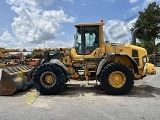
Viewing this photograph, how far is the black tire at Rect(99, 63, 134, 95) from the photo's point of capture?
420 inches

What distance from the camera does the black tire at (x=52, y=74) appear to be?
1072cm

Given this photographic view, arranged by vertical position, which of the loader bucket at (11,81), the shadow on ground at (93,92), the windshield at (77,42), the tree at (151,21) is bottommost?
the shadow on ground at (93,92)

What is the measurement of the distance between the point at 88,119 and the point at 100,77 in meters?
3.92

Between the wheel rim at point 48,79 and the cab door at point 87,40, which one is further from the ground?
the cab door at point 87,40

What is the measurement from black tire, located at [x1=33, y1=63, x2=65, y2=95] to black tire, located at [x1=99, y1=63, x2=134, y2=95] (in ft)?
5.00

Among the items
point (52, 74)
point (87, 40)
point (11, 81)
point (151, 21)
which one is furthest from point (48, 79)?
point (151, 21)

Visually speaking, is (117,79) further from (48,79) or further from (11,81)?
(11,81)

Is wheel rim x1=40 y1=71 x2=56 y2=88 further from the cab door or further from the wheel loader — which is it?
the cab door

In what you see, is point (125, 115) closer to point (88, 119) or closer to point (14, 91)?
point (88, 119)

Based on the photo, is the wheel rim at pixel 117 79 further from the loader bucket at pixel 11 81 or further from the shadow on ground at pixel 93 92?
the loader bucket at pixel 11 81

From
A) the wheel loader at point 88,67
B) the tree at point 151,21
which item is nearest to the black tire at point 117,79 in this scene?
the wheel loader at point 88,67

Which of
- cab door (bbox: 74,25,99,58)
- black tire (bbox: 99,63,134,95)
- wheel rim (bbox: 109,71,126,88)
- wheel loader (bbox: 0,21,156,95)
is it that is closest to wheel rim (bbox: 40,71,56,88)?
wheel loader (bbox: 0,21,156,95)

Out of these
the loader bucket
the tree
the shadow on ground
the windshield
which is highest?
the tree

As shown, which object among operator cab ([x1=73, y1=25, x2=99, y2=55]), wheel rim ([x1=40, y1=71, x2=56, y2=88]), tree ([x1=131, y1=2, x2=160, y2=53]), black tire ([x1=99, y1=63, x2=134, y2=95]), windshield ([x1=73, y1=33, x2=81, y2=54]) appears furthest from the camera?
tree ([x1=131, y1=2, x2=160, y2=53])
